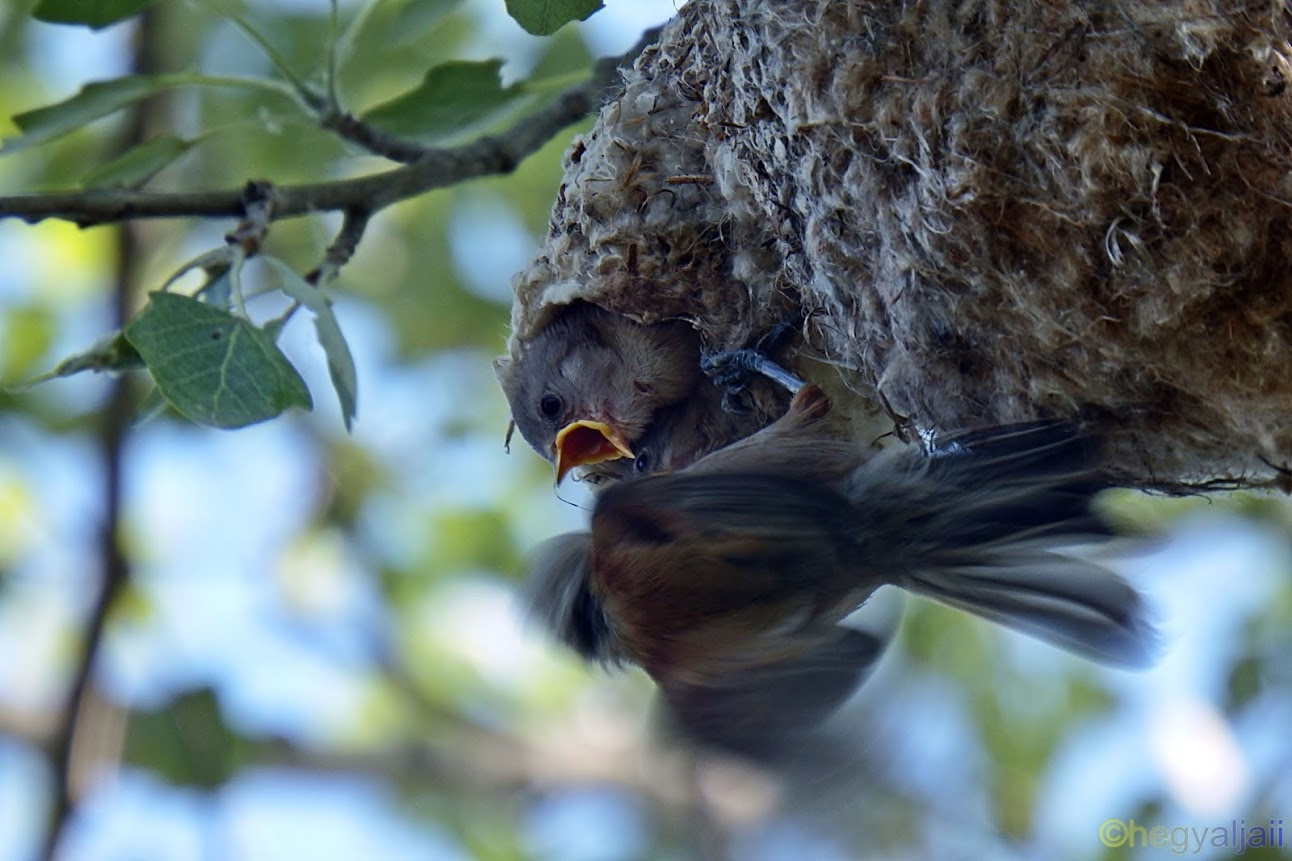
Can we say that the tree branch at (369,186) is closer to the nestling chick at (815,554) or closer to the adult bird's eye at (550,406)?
the adult bird's eye at (550,406)

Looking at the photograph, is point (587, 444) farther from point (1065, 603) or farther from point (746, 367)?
point (1065, 603)

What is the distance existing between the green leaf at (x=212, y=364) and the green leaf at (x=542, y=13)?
2.35ft

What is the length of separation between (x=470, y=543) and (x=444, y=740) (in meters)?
0.88

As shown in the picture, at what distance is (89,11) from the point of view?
270cm

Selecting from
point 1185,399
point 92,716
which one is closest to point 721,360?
point 1185,399

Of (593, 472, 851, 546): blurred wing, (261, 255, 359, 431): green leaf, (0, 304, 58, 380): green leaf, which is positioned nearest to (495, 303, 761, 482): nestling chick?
(593, 472, 851, 546): blurred wing

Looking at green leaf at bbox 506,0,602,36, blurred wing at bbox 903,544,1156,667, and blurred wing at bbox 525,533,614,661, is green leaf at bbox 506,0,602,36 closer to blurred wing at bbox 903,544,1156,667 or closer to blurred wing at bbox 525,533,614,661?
blurred wing at bbox 525,533,614,661

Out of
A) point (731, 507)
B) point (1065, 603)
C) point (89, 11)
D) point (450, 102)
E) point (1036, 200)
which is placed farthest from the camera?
point (450, 102)

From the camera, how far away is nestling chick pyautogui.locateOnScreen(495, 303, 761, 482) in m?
3.36

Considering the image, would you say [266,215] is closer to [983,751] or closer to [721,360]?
[721,360]

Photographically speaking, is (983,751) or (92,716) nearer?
A: (92,716)

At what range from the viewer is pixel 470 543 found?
20.6 ft

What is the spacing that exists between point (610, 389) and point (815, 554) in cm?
103

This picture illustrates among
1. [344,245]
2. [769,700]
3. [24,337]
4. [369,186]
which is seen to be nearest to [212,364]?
[344,245]
